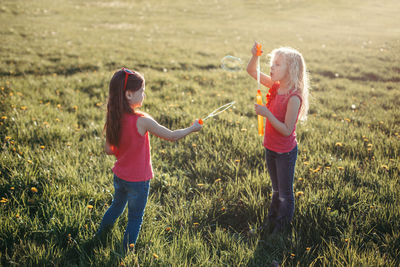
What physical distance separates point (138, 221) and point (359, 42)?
15695 mm

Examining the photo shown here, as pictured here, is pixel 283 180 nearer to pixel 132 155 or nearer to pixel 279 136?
pixel 279 136

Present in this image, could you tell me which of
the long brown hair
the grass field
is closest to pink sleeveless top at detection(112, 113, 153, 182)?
the long brown hair

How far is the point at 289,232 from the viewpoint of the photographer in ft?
8.84

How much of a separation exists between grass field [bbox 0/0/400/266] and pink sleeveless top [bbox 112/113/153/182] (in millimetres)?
568

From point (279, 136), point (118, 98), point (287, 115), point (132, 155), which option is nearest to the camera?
point (118, 98)

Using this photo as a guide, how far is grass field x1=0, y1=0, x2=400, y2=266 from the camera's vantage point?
238 centimetres

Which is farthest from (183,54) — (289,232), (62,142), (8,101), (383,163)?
(289,232)

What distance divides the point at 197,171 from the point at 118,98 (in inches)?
69.4

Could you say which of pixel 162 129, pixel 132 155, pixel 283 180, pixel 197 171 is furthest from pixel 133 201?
pixel 197 171

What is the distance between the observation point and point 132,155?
2256 millimetres

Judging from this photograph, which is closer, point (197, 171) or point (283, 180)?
point (283, 180)

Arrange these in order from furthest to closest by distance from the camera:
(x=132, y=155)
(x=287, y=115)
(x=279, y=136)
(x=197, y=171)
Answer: (x=197, y=171) → (x=279, y=136) → (x=287, y=115) → (x=132, y=155)

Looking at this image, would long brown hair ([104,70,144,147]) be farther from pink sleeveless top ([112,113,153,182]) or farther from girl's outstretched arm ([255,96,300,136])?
girl's outstretched arm ([255,96,300,136])

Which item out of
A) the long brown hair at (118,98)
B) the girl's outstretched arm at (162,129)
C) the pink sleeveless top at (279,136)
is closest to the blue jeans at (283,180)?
the pink sleeveless top at (279,136)
